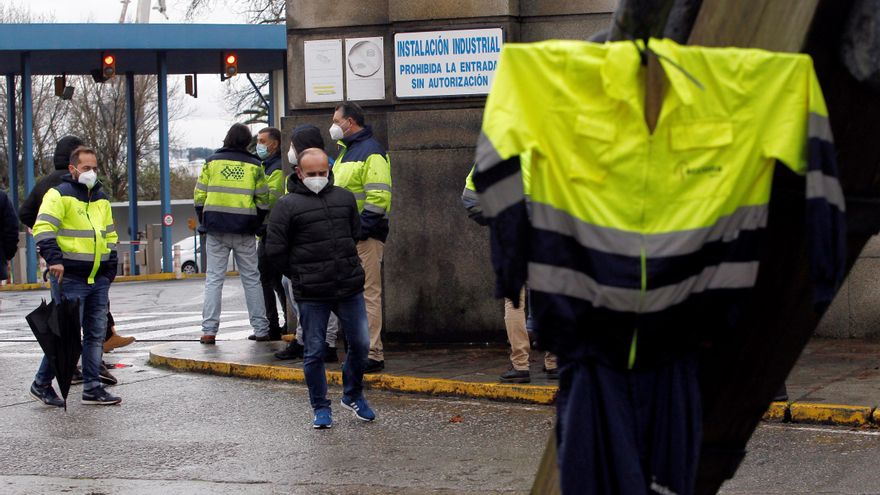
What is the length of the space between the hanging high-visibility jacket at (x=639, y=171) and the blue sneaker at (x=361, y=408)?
5.03m

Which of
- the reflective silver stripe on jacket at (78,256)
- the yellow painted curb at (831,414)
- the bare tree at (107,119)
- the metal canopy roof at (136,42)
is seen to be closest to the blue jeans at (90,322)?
the reflective silver stripe on jacket at (78,256)

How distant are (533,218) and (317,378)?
4.96 metres

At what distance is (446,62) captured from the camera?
443 inches

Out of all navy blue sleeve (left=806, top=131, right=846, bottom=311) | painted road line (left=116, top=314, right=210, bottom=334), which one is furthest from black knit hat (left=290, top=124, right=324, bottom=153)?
navy blue sleeve (left=806, top=131, right=846, bottom=311)

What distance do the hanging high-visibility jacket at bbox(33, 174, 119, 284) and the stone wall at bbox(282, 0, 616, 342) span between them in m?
2.96

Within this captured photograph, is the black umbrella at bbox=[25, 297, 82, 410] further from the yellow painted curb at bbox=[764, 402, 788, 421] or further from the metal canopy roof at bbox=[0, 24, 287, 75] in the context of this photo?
the metal canopy roof at bbox=[0, 24, 287, 75]

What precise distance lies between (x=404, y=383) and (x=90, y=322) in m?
2.36

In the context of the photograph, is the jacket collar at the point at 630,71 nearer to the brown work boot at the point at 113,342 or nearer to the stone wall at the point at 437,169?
the stone wall at the point at 437,169

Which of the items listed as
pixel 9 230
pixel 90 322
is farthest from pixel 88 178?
pixel 9 230

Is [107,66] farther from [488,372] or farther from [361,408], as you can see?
[361,408]

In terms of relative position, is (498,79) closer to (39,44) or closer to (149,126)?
(39,44)

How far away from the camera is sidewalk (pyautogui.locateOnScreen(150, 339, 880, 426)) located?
800cm

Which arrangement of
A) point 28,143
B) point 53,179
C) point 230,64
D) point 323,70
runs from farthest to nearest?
point 28,143
point 230,64
point 323,70
point 53,179

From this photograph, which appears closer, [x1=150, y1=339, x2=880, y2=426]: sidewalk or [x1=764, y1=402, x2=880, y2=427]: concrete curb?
[x1=764, y1=402, x2=880, y2=427]: concrete curb
